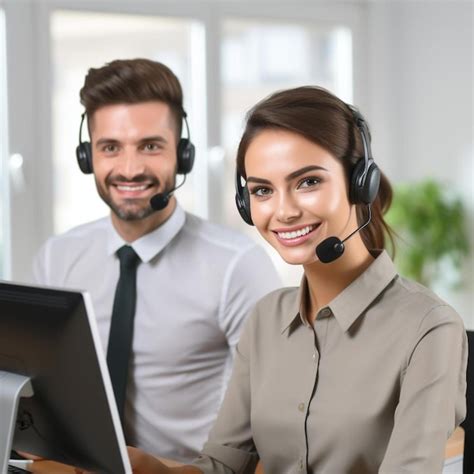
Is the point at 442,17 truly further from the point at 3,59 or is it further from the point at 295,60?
the point at 3,59

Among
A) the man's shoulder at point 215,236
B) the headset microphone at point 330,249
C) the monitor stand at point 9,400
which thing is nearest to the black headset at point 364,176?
the headset microphone at point 330,249

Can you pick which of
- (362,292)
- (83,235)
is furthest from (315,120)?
(83,235)

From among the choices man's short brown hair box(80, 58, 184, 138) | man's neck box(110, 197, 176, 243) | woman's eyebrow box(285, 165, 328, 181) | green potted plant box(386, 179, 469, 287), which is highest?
man's short brown hair box(80, 58, 184, 138)

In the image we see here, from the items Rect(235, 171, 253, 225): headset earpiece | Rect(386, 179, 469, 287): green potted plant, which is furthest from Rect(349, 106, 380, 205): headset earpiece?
Rect(386, 179, 469, 287): green potted plant

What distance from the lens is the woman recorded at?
1534mm

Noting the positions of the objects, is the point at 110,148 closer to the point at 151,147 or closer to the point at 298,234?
the point at 151,147

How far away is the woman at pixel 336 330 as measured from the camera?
1.53m

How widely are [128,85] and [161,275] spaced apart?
0.51m

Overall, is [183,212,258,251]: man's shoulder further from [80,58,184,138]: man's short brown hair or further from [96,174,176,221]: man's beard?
[80,58,184,138]: man's short brown hair

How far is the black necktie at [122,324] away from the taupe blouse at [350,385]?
19.9 inches

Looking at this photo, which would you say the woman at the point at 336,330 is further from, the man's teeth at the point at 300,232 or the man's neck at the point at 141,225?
the man's neck at the point at 141,225

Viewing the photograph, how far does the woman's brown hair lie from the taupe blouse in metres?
0.21

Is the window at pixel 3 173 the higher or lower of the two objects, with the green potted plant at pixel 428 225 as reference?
higher

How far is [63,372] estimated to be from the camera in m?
1.48
